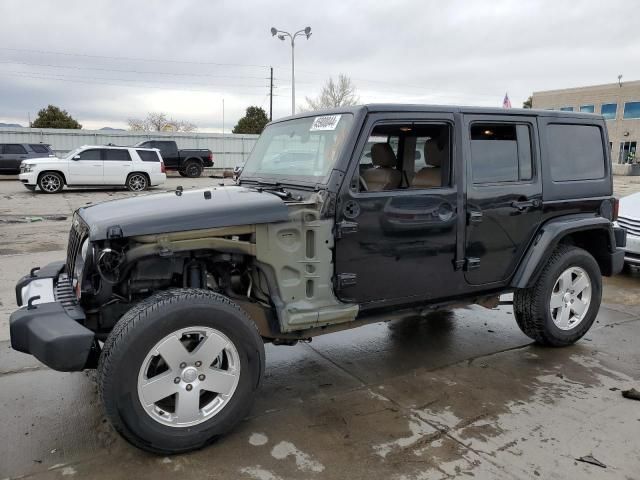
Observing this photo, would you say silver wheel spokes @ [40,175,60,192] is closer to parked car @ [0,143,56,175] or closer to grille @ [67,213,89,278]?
parked car @ [0,143,56,175]

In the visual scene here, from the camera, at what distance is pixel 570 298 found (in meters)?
4.52

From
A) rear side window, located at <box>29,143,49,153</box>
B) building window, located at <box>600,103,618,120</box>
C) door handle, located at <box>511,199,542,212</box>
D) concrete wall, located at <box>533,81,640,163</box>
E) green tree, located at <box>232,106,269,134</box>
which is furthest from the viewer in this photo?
building window, located at <box>600,103,618,120</box>

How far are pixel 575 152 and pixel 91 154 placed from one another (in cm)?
1705

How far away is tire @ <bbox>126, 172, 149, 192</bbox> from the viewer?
18781 mm

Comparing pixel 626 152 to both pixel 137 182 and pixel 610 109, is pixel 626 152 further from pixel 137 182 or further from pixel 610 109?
pixel 137 182

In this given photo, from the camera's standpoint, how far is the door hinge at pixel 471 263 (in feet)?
12.6

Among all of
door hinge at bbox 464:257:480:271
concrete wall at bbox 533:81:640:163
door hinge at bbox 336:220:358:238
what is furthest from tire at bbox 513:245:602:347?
concrete wall at bbox 533:81:640:163

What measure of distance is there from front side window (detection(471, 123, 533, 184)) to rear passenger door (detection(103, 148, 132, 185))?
1676cm

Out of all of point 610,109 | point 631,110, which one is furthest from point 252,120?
point 631,110

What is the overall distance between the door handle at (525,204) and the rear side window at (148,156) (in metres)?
17.1

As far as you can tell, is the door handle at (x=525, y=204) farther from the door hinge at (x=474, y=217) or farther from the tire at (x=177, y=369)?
the tire at (x=177, y=369)

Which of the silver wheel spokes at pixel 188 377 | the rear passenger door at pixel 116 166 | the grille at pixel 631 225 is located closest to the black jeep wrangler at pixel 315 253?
the silver wheel spokes at pixel 188 377

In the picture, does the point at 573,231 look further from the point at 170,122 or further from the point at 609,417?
the point at 170,122

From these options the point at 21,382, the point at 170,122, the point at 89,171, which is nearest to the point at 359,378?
the point at 21,382
